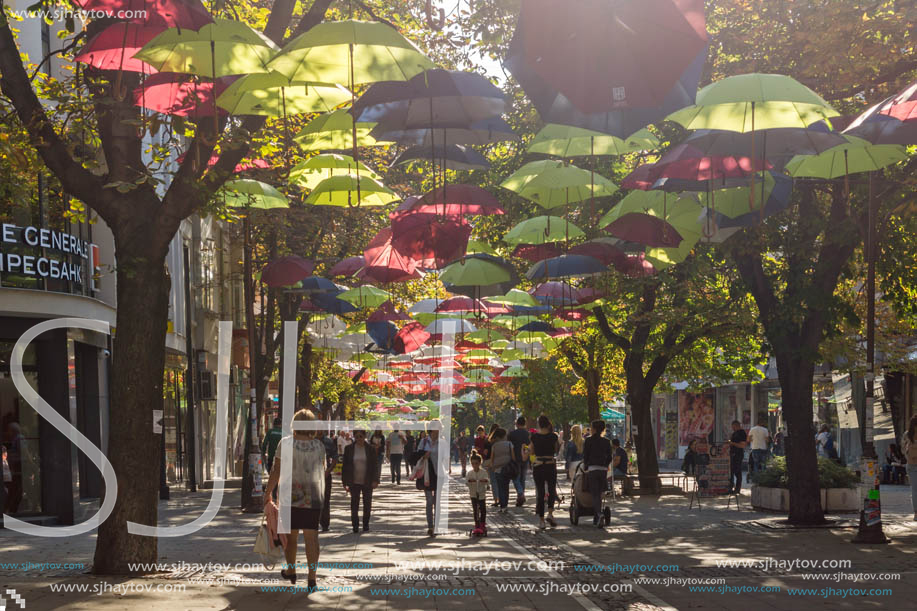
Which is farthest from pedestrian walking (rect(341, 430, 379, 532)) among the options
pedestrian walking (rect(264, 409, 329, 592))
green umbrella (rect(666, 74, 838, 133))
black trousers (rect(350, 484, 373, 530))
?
green umbrella (rect(666, 74, 838, 133))

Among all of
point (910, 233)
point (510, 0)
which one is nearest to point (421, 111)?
point (510, 0)

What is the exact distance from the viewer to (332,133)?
14.2 meters

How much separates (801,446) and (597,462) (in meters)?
3.31

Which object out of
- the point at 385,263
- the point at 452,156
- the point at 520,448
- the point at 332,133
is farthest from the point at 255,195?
the point at 520,448

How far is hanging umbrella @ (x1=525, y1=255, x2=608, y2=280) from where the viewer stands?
19547 mm

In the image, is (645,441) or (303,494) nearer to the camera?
(303,494)

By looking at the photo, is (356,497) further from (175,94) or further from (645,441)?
(645,441)

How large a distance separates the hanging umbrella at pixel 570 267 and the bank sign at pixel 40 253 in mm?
8825

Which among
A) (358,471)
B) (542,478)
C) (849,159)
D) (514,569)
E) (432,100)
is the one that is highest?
(432,100)

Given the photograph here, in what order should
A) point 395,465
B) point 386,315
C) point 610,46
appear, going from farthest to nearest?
point 395,465 → point 386,315 → point 610,46

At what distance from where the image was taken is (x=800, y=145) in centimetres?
1258

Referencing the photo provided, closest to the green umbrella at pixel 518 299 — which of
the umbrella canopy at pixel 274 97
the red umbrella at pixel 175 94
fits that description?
the umbrella canopy at pixel 274 97

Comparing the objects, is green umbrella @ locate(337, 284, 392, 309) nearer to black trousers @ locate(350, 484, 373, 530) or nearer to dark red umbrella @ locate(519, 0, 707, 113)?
black trousers @ locate(350, 484, 373, 530)

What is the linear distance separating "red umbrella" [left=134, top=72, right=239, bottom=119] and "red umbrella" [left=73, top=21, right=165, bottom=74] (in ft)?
2.67
